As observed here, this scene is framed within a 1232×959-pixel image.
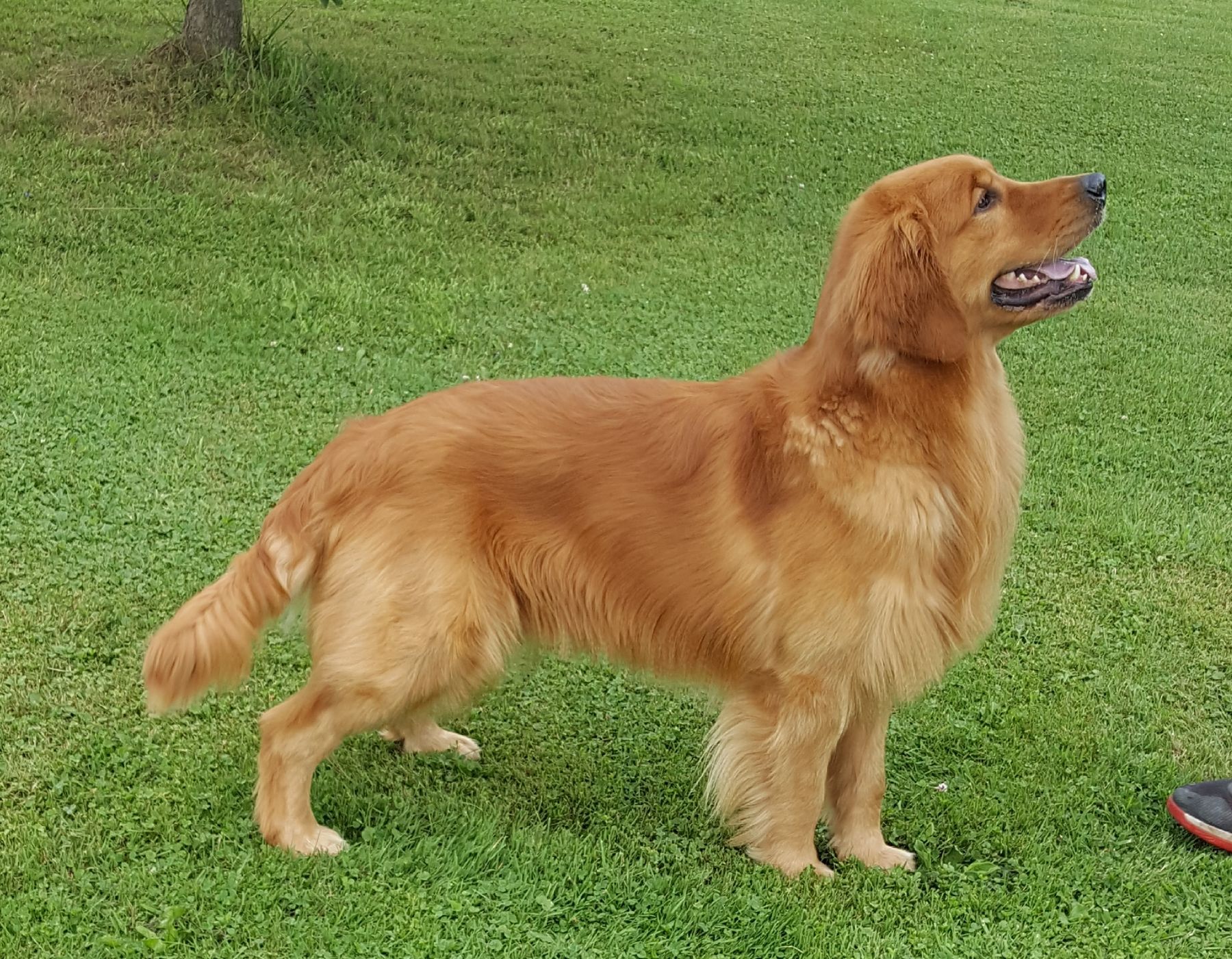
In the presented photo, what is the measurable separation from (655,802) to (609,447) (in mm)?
1259

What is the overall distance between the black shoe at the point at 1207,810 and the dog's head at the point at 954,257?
5.70 ft

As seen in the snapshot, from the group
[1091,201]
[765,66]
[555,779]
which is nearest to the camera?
[1091,201]

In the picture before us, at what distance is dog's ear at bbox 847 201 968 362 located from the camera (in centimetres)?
322

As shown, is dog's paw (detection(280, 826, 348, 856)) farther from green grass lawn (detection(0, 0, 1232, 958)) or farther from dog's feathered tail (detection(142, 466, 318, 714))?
dog's feathered tail (detection(142, 466, 318, 714))

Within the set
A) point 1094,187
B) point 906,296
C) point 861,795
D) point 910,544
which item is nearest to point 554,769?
point 861,795

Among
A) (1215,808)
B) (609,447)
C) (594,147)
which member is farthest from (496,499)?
(594,147)

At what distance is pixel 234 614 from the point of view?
3428mm

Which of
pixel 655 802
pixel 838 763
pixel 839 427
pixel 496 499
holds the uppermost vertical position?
pixel 839 427

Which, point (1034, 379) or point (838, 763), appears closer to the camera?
point (838, 763)

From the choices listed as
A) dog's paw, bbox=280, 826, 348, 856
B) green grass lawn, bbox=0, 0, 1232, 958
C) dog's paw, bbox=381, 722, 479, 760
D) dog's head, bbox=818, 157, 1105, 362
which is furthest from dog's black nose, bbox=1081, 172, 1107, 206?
dog's paw, bbox=280, 826, 348, 856

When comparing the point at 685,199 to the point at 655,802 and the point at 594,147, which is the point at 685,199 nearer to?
the point at 594,147

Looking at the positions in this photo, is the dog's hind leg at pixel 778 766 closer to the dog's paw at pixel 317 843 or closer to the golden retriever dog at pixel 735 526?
the golden retriever dog at pixel 735 526

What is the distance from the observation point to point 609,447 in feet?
11.6

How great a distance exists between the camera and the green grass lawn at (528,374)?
3.49m
